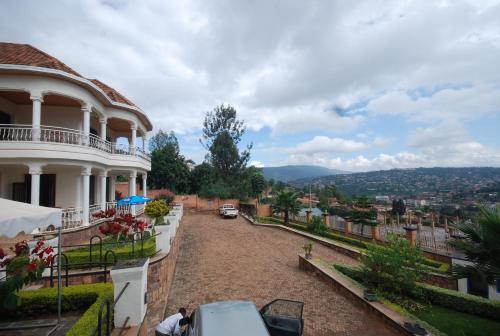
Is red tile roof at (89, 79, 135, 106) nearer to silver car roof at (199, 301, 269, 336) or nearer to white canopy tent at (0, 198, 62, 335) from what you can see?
white canopy tent at (0, 198, 62, 335)

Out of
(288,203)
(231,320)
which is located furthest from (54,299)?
(288,203)

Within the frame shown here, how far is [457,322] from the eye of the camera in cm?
746

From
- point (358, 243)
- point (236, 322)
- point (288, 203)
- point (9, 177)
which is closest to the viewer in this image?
point (236, 322)

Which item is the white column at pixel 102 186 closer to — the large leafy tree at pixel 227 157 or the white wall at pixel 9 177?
the white wall at pixel 9 177

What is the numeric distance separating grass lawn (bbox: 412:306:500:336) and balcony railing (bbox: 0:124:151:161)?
46.9ft

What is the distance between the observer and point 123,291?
4527mm

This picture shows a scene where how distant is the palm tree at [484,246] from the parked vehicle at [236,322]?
3.95 metres

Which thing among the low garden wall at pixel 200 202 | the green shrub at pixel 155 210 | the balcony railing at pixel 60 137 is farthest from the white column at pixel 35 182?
the low garden wall at pixel 200 202

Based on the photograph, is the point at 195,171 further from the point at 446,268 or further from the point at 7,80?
the point at 446,268

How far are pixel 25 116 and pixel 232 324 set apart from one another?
14.6 m

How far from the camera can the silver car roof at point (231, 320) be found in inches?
166

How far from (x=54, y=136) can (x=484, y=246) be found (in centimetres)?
1433

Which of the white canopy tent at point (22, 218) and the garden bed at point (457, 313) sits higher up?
the white canopy tent at point (22, 218)

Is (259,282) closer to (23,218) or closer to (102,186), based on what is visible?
(23,218)
